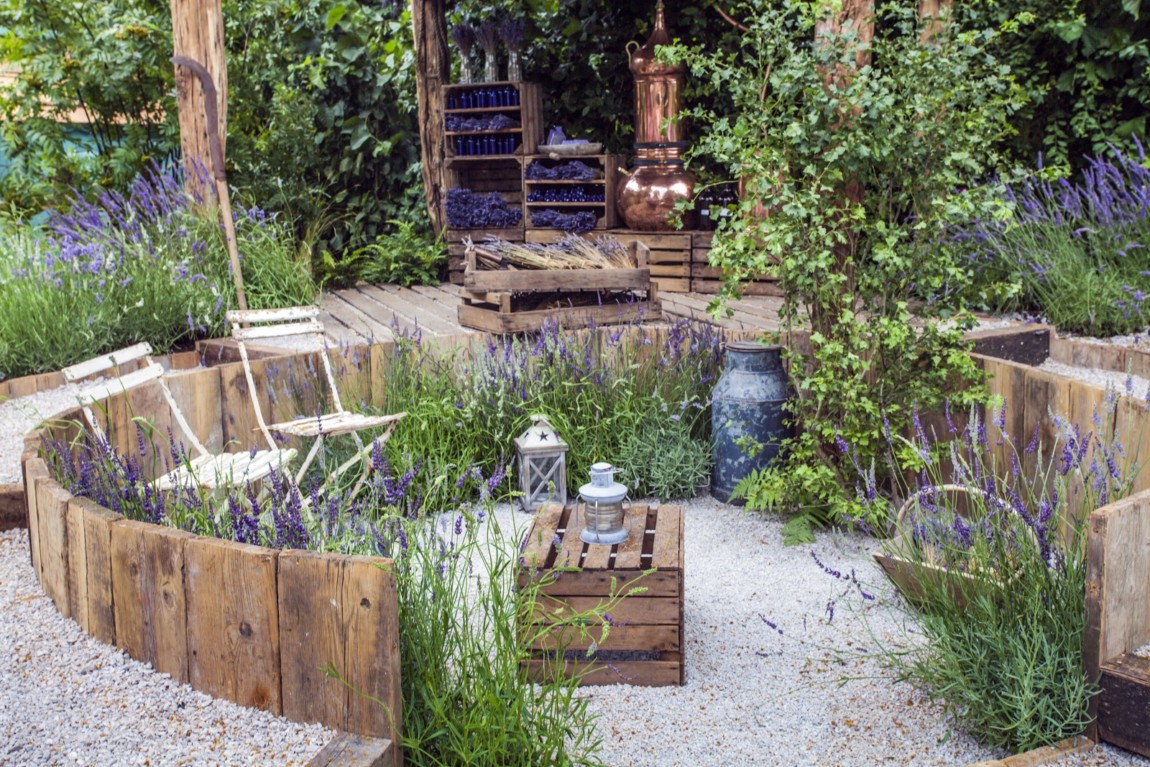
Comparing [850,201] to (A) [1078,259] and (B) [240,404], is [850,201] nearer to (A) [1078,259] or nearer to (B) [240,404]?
(A) [1078,259]

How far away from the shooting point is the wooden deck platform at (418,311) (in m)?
6.55

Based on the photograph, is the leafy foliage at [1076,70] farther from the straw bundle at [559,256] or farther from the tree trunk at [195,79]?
the tree trunk at [195,79]

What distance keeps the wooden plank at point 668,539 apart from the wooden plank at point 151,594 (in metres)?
1.38

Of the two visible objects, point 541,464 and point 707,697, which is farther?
point 541,464

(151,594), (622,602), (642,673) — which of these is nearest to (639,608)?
(622,602)

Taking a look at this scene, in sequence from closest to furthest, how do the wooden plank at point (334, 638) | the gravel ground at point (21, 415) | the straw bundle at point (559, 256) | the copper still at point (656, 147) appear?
the wooden plank at point (334, 638) < the gravel ground at point (21, 415) < the straw bundle at point (559, 256) < the copper still at point (656, 147)

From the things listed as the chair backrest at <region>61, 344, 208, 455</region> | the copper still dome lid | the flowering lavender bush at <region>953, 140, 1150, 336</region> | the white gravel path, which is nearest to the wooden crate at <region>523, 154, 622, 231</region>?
the copper still dome lid

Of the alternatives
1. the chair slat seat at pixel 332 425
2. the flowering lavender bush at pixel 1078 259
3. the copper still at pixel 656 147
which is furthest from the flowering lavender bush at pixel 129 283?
the flowering lavender bush at pixel 1078 259

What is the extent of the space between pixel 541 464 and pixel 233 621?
8.02ft

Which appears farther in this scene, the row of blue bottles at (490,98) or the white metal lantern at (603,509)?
the row of blue bottles at (490,98)

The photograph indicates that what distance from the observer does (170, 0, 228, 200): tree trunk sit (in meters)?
6.97

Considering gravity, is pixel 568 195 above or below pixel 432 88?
below

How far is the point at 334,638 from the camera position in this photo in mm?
2506

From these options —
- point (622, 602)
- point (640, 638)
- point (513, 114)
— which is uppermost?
point (513, 114)
